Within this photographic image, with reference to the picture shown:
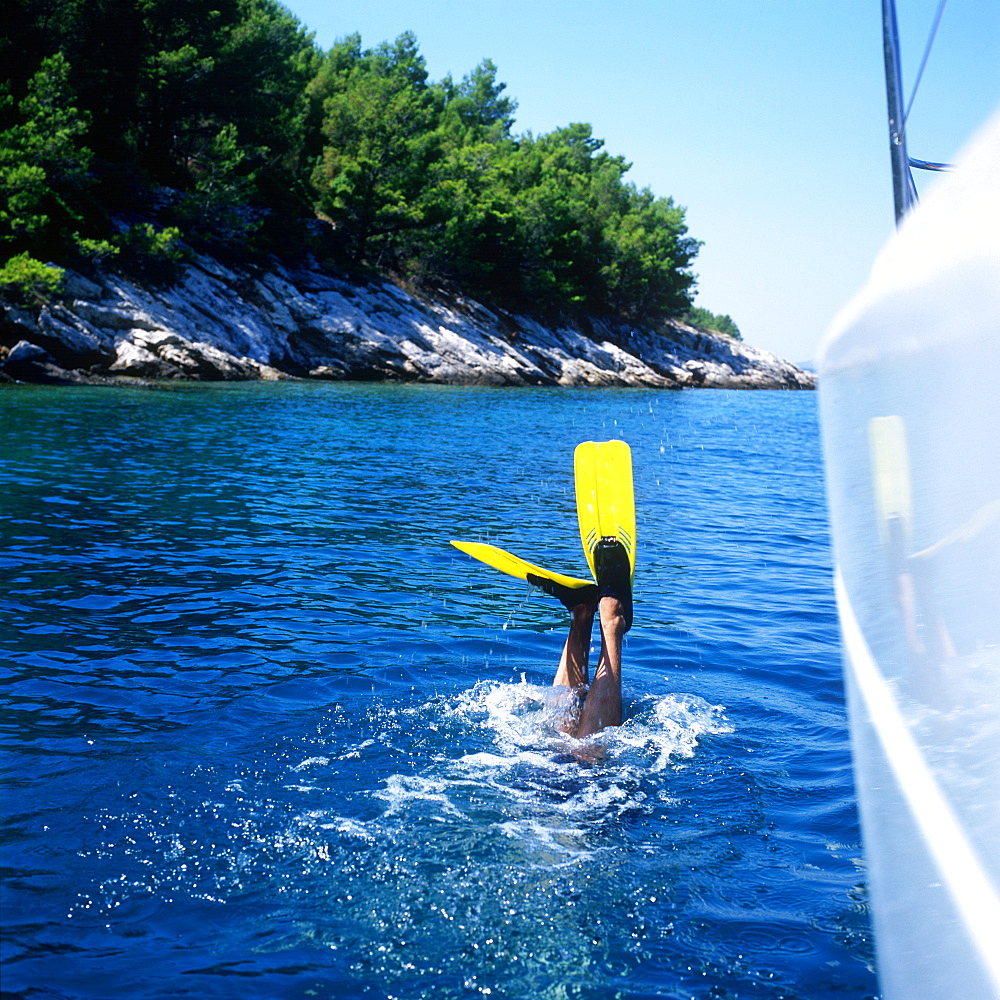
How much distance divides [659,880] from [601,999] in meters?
0.83

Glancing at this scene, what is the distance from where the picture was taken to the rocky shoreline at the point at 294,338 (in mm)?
30562

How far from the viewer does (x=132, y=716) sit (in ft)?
18.1

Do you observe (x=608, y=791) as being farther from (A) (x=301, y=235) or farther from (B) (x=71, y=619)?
(A) (x=301, y=235)

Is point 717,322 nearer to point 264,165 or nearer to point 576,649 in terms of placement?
point 264,165

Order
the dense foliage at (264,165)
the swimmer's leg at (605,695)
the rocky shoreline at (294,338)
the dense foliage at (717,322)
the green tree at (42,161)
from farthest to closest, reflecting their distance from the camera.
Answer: the dense foliage at (717,322)
the dense foliage at (264,165)
the rocky shoreline at (294,338)
the green tree at (42,161)
the swimmer's leg at (605,695)

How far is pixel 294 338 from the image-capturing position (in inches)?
1633

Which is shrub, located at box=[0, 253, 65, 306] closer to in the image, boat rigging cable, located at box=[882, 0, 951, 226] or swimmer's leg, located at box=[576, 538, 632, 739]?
swimmer's leg, located at box=[576, 538, 632, 739]

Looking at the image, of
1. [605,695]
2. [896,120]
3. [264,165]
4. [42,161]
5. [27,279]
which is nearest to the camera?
[896,120]

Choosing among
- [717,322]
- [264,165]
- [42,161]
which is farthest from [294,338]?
[717,322]

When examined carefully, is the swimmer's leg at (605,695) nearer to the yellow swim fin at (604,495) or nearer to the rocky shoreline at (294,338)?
the yellow swim fin at (604,495)

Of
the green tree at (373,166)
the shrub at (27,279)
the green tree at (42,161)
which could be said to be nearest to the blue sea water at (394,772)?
the shrub at (27,279)

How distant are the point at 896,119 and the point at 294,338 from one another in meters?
38.7

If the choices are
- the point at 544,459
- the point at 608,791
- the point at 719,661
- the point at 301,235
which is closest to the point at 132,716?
the point at 608,791

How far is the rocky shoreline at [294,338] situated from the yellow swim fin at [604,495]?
2547 centimetres
